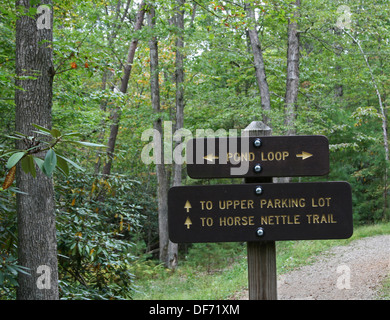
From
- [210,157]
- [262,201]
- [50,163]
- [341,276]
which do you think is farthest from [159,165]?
[50,163]

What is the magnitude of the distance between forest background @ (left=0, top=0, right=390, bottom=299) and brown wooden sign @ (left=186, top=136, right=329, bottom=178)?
242 centimetres

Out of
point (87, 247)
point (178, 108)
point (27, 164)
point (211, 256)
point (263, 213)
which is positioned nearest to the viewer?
point (27, 164)

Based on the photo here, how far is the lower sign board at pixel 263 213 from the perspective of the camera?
2.60 m

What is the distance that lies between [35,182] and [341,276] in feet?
26.7

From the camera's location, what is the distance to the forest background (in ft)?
21.1

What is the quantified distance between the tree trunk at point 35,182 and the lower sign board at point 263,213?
219cm

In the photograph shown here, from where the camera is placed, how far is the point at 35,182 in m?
4.31

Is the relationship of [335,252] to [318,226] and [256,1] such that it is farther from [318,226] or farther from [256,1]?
[318,226]

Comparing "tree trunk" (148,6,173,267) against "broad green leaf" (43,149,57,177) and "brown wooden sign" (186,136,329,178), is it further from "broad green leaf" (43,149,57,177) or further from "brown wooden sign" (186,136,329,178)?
"broad green leaf" (43,149,57,177)

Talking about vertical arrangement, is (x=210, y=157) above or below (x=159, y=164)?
below

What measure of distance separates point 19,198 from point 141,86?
789 inches

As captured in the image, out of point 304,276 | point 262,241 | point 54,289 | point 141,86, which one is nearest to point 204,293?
point 304,276

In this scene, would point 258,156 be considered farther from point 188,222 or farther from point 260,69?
point 260,69

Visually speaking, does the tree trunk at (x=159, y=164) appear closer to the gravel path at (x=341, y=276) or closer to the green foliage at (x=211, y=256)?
the green foliage at (x=211, y=256)
